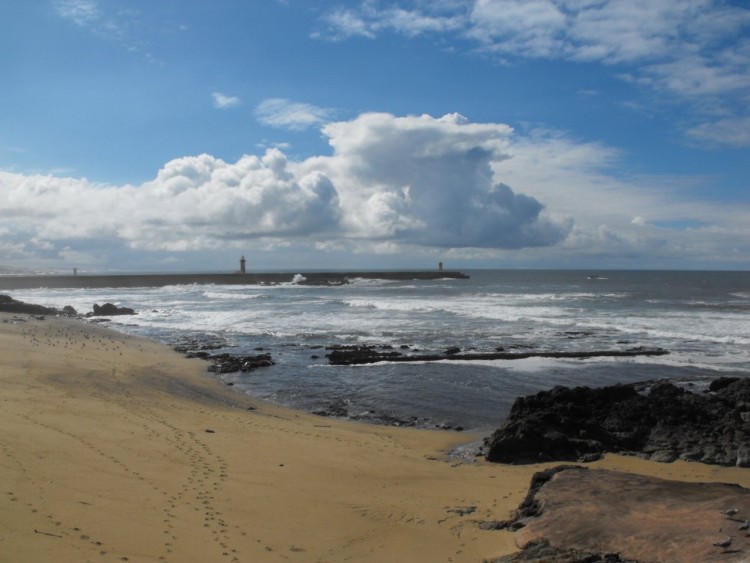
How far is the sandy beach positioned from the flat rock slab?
0.58 meters

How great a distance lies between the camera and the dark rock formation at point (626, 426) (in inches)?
356

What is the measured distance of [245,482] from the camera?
23.1 feet

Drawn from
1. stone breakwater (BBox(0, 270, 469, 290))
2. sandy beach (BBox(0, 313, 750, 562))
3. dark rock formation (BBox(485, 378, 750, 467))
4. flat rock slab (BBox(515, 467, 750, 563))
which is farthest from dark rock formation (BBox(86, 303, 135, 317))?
stone breakwater (BBox(0, 270, 469, 290))

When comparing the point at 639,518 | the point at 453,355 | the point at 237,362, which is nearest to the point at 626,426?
the point at 639,518

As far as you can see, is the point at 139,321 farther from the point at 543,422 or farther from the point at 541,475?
the point at 541,475

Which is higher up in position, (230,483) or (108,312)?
(108,312)

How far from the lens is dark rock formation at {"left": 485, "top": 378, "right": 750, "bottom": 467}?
29.6 ft

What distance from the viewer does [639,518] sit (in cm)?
485

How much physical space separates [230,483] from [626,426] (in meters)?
7.20

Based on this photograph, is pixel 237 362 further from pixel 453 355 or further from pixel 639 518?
pixel 639 518

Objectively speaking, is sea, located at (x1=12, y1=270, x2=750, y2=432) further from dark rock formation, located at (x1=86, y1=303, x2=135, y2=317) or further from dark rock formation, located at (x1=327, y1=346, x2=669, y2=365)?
dark rock formation, located at (x1=86, y1=303, x2=135, y2=317)

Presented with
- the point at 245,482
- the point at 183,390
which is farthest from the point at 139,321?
the point at 245,482

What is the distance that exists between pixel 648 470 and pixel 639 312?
3299cm

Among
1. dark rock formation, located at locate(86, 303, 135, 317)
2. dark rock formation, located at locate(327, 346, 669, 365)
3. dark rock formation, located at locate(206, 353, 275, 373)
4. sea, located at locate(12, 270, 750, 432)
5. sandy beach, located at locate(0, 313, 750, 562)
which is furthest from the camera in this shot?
dark rock formation, located at locate(86, 303, 135, 317)
